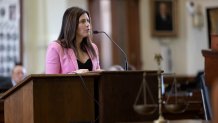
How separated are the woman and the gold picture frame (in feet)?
21.9

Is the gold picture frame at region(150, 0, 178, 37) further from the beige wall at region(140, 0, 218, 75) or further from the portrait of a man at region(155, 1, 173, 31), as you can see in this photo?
the beige wall at region(140, 0, 218, 75)

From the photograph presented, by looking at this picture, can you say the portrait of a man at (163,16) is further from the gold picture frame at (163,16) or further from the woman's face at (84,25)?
the woman's face at (84,25)

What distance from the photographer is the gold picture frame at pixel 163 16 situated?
10.6 metres

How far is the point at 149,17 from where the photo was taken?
10609 millimetres

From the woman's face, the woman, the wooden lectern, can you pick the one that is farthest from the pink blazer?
the wooden lectern

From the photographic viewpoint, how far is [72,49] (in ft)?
12.9

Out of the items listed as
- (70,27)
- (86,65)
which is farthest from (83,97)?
(70,27)

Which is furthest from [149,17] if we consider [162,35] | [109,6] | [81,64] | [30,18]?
[81,64]

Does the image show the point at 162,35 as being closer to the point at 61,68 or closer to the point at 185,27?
the point at 185,27

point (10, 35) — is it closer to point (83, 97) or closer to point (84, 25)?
point (84, 25)

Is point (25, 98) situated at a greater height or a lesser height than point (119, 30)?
lesser

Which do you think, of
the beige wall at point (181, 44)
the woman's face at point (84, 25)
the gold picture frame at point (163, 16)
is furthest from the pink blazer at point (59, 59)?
the gold picture frame at point (163, 16)

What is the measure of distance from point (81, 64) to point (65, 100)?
0.50 meters

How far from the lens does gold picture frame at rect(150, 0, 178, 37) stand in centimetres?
1062
